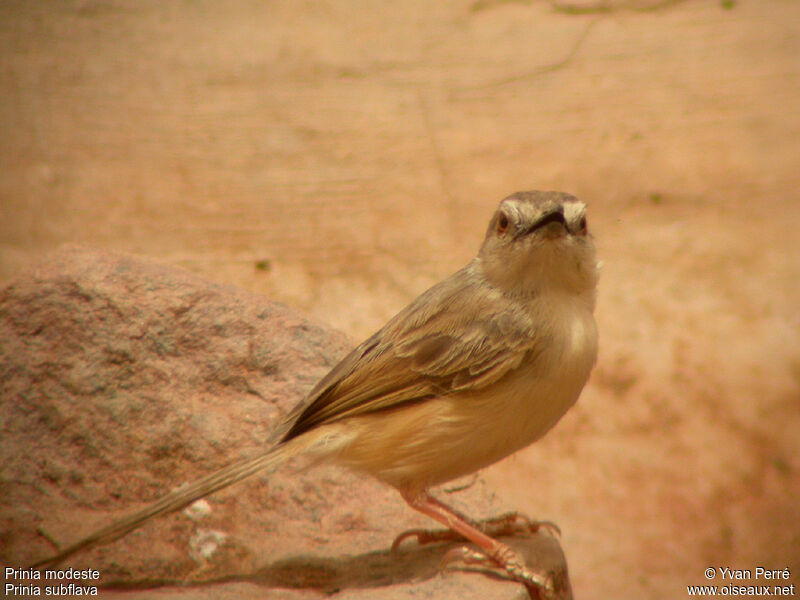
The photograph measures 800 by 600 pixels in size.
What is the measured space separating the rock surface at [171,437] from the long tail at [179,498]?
0.82ft

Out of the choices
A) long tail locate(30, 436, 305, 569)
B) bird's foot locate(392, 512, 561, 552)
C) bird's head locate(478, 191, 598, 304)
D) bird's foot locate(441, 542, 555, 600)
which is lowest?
bird's foot locate(392, 512, 561, 552)

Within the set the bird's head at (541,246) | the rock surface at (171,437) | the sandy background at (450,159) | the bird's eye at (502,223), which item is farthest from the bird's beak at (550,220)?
the sandy background at (450,159)

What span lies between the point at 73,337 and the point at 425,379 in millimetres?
1864

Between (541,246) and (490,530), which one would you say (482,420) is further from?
(541,246)

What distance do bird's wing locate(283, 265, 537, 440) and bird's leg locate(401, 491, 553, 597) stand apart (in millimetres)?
444

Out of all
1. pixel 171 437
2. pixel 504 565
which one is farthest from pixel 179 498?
pixel 504 565

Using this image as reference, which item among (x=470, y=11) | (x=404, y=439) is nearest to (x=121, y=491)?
(x=404, y=439)

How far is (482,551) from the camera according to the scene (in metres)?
3.61

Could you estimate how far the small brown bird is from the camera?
352cm

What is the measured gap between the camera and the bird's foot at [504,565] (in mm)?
3465

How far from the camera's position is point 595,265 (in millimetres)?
3793

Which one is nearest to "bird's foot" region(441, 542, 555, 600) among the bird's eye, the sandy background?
the bird's eye

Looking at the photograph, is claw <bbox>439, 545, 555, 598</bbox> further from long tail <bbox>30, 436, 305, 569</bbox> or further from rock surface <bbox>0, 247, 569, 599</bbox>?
long tail <bbox>30, 436, 305, 569</bbox>

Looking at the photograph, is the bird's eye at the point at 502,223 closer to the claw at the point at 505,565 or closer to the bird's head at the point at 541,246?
the bird's head at the point at 541,246
